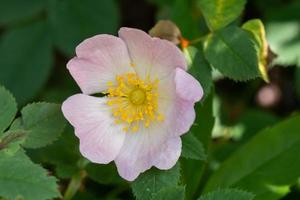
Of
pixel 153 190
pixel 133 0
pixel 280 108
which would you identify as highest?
pixel 153 190

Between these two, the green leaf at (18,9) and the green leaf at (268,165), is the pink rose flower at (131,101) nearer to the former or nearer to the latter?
the green leaf at (268,165)

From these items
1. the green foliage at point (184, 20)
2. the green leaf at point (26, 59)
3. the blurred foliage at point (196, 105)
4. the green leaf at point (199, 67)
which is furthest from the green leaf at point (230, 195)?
the green leaf at point (26, 59)

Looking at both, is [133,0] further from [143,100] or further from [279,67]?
[143,100]

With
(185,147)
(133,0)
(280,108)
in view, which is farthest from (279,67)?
(185,147)

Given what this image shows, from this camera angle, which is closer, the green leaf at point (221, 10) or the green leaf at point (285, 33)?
the green leaf at point (221, 10)

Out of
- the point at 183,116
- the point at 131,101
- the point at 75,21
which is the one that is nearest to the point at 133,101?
the point at 131,101

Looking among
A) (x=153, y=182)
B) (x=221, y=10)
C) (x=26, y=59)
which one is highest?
(x=221, y=10)

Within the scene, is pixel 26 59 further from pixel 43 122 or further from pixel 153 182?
pixel 153 182
